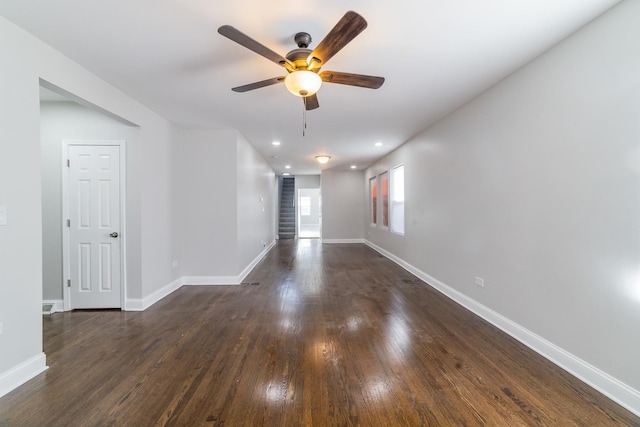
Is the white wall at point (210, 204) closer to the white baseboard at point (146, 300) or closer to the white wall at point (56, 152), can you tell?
the white baseboard at point (146, 300)

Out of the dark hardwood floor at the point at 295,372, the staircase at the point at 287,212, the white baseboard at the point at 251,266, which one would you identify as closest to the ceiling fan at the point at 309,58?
the dark hardwood floor at the point at 295,372

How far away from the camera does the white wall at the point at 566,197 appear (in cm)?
170

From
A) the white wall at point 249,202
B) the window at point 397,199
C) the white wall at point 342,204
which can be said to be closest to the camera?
the white wall at point 249,202

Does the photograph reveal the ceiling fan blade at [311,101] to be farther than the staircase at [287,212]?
No

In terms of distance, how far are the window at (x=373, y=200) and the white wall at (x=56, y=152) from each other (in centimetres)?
621

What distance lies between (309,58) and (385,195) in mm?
5444

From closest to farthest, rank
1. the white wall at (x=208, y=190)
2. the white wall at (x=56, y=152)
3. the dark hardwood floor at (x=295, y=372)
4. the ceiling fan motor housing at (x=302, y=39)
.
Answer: the dark hardwood floor at (x=295, y=372) < the ceiling fan motor housing at (x=302, y=39) < the white wall at (x=56, y=152) < the white wall at (x=208, y=190)

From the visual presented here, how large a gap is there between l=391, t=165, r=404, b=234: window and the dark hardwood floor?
8.96 ft

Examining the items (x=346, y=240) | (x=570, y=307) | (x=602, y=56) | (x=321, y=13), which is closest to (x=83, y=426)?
(x=321, y=13)

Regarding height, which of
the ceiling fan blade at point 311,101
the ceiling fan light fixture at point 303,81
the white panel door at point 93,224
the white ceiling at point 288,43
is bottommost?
the white panel door at point 93,224

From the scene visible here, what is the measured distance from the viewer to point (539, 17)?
1.82 meters

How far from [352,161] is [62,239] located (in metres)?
6.10

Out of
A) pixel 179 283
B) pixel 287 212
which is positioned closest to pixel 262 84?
pixel 179 283

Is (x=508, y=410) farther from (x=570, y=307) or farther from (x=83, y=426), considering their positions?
(x=83, y=426)
